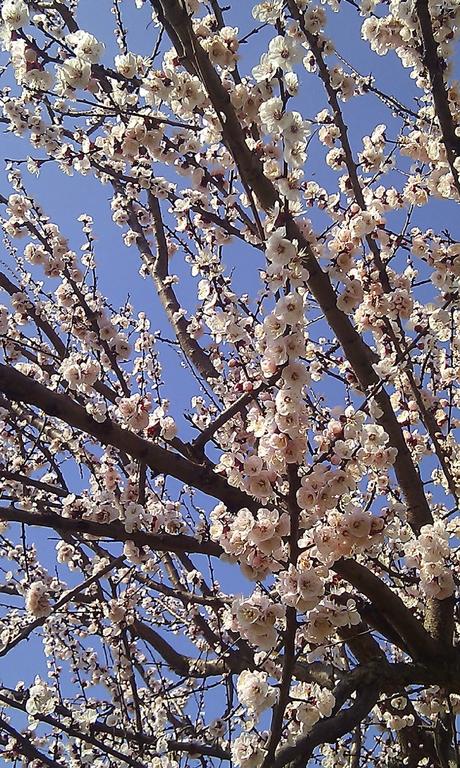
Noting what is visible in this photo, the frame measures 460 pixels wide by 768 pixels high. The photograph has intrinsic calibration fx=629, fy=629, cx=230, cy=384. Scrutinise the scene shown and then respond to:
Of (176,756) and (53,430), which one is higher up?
(53,430)

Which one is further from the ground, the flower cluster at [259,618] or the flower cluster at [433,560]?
the flower cluster at [433,560]

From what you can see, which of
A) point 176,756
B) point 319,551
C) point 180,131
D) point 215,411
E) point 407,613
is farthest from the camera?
point 215,411

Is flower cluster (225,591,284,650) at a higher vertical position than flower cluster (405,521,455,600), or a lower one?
lower

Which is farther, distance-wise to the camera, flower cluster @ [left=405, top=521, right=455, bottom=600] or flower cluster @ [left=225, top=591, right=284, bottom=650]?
flower cluster @ [left=405, top=521, right=455, bottom=600]

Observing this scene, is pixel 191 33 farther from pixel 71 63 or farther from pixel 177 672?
pixel 177 672

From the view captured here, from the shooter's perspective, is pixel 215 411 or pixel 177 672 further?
pixel 215 411

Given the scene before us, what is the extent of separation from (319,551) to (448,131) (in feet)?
6.97

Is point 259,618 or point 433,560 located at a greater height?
point 433,560

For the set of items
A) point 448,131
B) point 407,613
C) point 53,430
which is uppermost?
point 448,131

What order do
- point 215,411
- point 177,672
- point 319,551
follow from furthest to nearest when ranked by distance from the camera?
point 215,411
point 177,672
point 319,551

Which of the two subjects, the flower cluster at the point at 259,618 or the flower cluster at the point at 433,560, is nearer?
the flower cluster at the point at 259,618

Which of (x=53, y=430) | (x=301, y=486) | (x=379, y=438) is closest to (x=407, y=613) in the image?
(x=379, y=438)

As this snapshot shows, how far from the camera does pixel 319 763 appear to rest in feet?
14.8

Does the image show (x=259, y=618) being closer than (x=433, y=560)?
Yes
